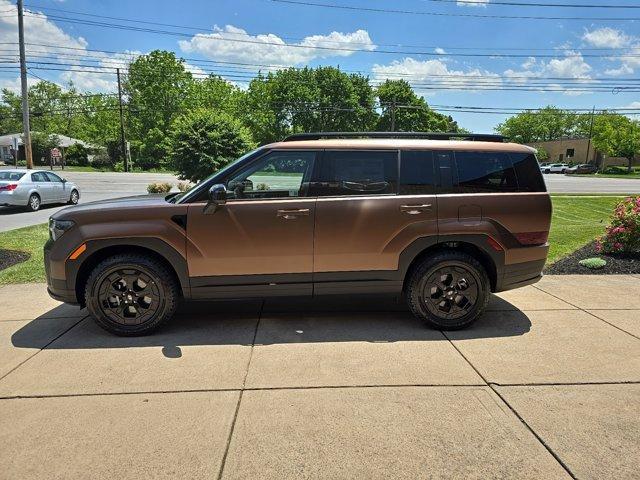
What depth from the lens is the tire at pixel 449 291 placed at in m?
4.38

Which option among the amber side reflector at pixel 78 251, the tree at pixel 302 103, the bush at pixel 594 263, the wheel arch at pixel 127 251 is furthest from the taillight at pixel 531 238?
the tree at pixel 302 103

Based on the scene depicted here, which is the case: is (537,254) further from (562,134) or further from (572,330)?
(562,134)

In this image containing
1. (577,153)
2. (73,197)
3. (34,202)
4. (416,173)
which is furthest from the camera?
(577,153)

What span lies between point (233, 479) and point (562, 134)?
113174mm

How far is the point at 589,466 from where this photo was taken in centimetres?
248

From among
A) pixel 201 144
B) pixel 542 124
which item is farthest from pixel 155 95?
pixel 542 124

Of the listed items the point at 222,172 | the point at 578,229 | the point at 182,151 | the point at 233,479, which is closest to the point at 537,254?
the point at 222,172

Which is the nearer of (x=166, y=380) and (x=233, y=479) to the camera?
(x=233, y=479)

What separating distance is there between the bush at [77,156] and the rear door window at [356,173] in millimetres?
60646

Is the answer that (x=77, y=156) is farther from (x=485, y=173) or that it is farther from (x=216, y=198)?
(x=485, y=173)

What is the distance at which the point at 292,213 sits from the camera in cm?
420

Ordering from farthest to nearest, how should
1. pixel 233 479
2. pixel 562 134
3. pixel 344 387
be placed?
pixel 562 134 < pixel 344 387 < pixel 233 479

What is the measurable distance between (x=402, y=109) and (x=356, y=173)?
67.1 meters

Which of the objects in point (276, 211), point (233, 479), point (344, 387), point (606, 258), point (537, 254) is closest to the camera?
point (233, 479)
